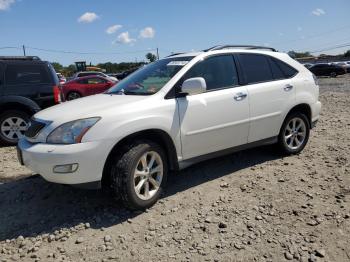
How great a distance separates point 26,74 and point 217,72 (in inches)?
184

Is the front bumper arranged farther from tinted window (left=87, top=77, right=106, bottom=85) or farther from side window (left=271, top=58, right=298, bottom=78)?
tinted window (left=87, top=77, right=106, bottom=85)

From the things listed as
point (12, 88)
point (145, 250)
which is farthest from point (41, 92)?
point (145, 250)

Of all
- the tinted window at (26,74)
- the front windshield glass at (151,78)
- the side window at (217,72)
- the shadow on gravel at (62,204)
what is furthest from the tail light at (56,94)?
the side window at (217,72)

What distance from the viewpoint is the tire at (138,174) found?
3861 mm

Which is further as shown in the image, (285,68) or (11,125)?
(11,125)

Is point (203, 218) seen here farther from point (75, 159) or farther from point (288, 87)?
point (288, 87)

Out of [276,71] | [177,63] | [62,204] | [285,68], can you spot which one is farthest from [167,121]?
[285,68]

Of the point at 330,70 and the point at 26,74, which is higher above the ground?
the point at 26,74

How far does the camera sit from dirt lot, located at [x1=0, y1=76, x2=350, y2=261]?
338 cm

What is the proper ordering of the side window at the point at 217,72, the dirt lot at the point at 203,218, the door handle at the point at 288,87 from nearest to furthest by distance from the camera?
1. the dirt lot at the point at 203,218
2. the side window at the point at 217,72
3. the door handle at the point at 288,87

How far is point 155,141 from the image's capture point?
429 cm

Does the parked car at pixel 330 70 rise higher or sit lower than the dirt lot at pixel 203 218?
higher

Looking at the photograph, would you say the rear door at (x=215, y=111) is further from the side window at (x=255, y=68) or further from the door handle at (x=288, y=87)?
the door handle at (x=288, y=87)

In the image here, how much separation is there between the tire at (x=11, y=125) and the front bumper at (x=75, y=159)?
Answer: 409cm
